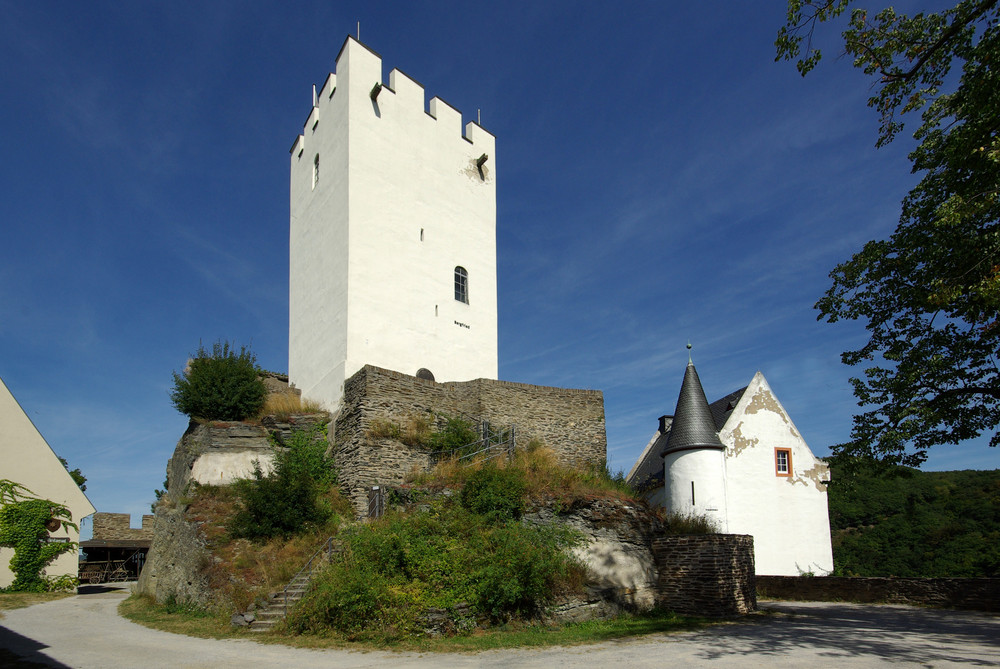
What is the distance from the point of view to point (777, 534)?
77.4 ft

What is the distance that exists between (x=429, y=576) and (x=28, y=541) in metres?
15.8

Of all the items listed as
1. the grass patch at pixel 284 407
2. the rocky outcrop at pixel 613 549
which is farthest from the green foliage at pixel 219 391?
the rocky outcrop at pixel 613 549

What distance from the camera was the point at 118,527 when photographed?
3384cm

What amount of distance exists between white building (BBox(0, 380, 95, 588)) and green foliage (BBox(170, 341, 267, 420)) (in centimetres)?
544

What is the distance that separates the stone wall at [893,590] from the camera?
52.0 ft

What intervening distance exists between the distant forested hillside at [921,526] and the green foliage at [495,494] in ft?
52.9

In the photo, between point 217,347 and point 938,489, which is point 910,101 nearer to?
point 217,347

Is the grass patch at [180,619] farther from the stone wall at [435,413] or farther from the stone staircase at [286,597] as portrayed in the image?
the stone wall at [435,413]

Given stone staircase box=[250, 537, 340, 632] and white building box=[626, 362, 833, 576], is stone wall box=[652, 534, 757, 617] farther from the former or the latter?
stone staircase box=[250, 537, 340, 632]

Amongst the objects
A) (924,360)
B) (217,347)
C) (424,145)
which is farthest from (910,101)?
(217,347)

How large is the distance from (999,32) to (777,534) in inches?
708

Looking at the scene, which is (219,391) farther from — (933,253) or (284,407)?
(933,253)

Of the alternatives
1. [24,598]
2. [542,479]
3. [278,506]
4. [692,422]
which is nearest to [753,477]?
[692,422]

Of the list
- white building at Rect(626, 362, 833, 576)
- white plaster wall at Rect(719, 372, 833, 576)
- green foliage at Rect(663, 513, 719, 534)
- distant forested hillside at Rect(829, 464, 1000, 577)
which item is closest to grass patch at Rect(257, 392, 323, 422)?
green foliage at Rect(663, 513, 719, 534)
